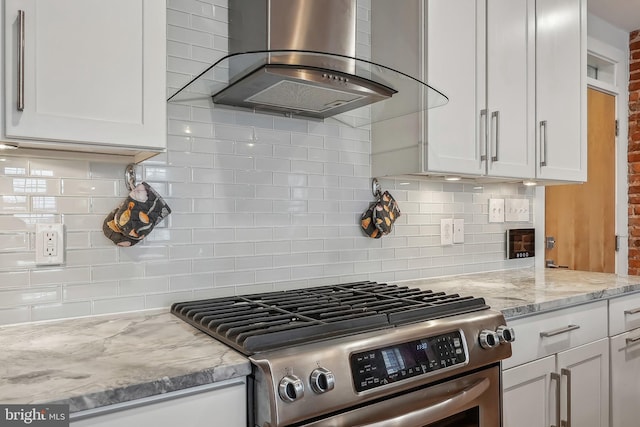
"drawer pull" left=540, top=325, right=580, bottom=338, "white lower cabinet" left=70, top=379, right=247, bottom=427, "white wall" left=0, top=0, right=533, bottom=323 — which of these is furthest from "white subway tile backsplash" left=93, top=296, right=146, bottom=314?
"drawer pull" left=540, top=325, right=580, bottom=338

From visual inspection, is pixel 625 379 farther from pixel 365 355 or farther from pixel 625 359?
pixel 365 355

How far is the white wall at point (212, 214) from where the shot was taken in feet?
4.58

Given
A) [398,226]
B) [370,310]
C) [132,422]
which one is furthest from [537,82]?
[132,422]

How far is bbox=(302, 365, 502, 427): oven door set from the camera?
115cm

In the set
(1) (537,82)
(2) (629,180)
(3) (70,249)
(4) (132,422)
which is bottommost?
(4) (132,422)

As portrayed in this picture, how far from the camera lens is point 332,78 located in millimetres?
1415

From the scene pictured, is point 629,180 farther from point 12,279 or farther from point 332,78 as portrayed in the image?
point 12,279

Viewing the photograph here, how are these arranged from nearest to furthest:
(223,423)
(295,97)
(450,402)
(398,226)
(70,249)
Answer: (223,423) → (450,402) → (70,249) → (295,97) → (398,226)

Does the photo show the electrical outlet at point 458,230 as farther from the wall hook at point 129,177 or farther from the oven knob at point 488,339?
the wall hook at point 129,177

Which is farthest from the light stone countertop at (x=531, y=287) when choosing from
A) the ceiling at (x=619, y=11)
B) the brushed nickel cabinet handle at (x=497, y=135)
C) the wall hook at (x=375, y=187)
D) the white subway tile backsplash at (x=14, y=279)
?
the ceiling at (x=619, y=11)

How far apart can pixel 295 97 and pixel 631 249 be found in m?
3.15

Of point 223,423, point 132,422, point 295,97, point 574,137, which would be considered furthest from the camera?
point 574,137

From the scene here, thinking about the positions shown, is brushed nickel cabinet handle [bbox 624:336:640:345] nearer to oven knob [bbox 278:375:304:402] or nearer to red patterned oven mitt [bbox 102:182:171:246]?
oven knob [bbox 278:375:304:402]

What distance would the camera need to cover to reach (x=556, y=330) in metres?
1.76
